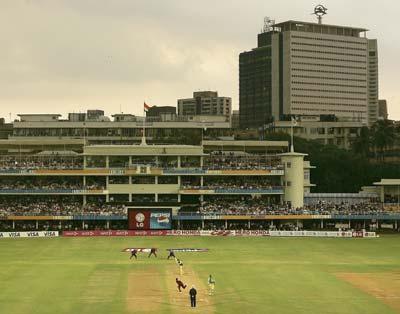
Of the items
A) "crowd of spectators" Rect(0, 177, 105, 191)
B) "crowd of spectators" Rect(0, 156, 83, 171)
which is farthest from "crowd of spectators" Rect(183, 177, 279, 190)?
"crowd of spectators" Rect(0, 156, 83, 171)

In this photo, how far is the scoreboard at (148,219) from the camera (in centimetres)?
9400

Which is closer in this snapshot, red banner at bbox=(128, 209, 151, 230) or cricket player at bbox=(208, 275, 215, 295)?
cricket player at bbox=(208, 275, 215, 295)

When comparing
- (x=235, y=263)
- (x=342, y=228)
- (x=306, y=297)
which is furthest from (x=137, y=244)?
(x=306, y=297)

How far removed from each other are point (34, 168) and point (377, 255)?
4766cm

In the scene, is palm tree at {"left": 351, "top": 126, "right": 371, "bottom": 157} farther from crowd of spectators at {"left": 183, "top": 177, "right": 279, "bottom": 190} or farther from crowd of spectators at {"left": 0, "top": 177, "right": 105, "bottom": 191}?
crowd of spectators at {"left": 0, "top": 177, "right": 105, "bottom": 191}

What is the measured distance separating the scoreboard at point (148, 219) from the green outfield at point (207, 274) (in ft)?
35.2

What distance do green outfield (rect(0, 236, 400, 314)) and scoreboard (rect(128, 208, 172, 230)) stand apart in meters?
10.7

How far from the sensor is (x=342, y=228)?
320 ft

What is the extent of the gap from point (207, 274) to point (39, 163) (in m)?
52.0

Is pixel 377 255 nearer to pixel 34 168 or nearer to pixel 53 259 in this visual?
pixel 53 259

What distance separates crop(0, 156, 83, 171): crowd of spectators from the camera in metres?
101

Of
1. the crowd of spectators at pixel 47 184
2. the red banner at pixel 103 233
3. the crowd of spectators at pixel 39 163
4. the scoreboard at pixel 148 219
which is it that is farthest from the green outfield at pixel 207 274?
the crowd of spectators at pixel 39 163

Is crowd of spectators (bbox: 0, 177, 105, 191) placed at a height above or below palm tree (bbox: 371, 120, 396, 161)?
below

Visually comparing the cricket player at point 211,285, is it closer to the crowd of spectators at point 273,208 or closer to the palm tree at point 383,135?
the crowd of spectators at point 273,208
